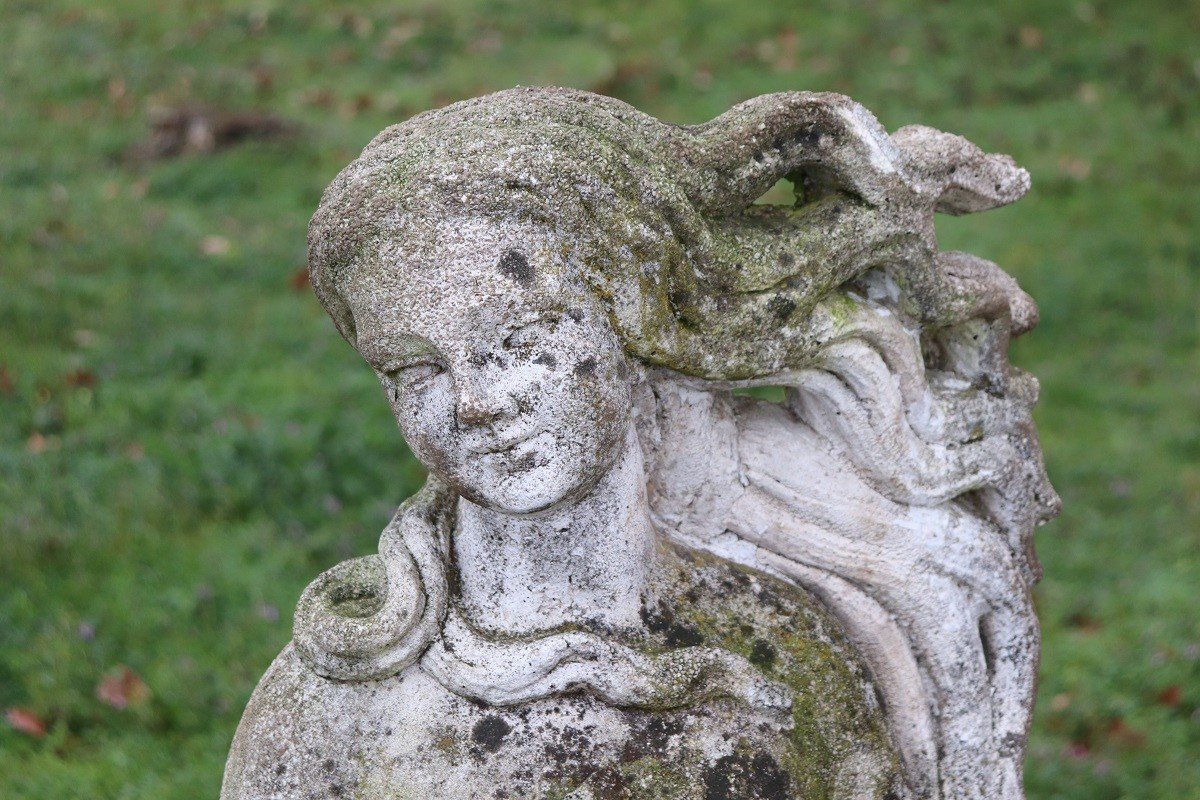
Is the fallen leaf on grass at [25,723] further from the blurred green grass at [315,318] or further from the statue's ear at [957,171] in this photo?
the statue's ear at [957,171]

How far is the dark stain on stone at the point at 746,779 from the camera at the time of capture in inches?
84.4

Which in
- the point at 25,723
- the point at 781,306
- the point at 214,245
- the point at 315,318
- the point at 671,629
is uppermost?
the point at 214,245

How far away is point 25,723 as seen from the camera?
3734 millimetres

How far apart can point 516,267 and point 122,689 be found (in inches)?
98.2

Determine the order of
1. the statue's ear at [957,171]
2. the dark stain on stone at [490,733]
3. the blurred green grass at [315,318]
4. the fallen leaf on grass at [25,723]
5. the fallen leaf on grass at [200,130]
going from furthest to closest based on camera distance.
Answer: the fallen leaf on grass at [200,130], the blurred green grass at [315,318], the fallen leaf on grass at [25,723], the statue's ear at [957,171], the dark stain on stone at [490,733]

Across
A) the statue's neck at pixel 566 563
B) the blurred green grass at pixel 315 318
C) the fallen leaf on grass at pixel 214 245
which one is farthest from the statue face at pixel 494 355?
the fallen leaf on grass at pixel 214 245

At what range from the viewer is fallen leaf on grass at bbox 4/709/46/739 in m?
3.73

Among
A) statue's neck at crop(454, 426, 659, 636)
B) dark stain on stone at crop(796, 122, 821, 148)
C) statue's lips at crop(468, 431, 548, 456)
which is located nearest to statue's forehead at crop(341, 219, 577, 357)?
statue's lips at crop(468, 431, 548, 456)

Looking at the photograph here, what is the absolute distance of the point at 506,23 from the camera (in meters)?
8.35

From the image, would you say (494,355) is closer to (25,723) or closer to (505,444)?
(505,444)

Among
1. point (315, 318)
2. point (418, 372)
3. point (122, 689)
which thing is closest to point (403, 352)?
point (418, 372)

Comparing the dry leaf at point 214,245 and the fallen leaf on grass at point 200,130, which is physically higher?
the fallen leaf on grass at point 200,130

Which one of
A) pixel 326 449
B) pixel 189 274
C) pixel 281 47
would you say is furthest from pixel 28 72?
pixel 326 449

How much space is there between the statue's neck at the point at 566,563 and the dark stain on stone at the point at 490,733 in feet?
0.49
